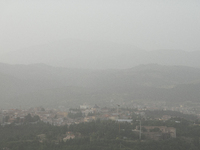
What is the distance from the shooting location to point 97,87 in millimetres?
152375

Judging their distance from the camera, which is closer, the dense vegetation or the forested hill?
the dense vegetation

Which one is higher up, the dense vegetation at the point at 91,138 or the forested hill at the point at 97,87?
the forested hill at the point at 97,87

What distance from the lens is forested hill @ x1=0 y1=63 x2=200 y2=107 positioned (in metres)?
107

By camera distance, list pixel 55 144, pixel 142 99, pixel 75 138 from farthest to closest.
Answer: pixel 142 99
pixel 75 138
pixel 55 144

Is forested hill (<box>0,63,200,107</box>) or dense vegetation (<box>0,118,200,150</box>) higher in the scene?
forested hill (<box>0,63,200,107</box>)

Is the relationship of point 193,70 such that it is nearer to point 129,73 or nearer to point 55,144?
point 129,73

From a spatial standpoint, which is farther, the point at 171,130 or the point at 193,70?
the point at 193,70

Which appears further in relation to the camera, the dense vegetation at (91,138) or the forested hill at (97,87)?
the forested hill at (97,87)

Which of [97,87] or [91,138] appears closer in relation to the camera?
[91,138]

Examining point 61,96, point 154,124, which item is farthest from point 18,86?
point 154,124

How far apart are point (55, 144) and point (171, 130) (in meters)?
13.2

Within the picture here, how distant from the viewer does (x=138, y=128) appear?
121 feet

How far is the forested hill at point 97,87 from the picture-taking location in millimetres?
106875

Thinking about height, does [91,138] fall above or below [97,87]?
below
